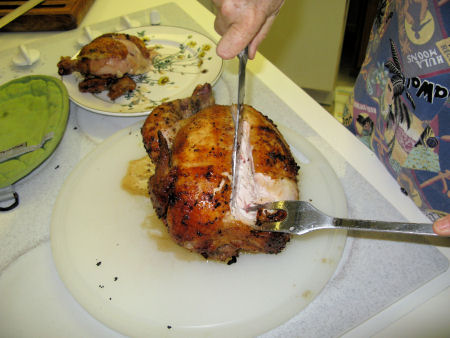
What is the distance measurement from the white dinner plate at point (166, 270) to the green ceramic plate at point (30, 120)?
6.3 inches

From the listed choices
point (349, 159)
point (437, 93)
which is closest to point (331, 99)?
point (349, 159)

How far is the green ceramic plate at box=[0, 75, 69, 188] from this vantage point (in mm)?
1200

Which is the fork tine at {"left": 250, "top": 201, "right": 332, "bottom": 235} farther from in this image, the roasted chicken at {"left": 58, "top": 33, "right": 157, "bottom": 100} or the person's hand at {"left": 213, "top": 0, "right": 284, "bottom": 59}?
the roasted chicken at {"left": 58, "top": 33, "right": 157, "bottom": 100}

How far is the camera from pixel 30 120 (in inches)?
55.4

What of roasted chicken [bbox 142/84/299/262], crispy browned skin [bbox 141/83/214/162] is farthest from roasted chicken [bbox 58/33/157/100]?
roasted chicken [bbox 142/84/299/262]

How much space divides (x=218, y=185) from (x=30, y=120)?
93 centimetres

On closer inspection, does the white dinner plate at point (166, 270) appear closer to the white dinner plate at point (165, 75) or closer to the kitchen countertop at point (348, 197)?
the kitchen countertop at point (348, 197)

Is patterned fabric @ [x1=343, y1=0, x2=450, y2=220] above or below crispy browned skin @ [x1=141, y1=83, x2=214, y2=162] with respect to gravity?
above

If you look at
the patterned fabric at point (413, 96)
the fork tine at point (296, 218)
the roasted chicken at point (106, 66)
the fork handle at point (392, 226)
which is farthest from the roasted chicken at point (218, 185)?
the roasted chicken at point (106, 66)

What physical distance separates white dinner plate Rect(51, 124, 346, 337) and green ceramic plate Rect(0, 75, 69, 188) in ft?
0.52

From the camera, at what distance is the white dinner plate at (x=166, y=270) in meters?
0.90

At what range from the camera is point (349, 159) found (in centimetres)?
127

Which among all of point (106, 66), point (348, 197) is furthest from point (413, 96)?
point (106, 66)

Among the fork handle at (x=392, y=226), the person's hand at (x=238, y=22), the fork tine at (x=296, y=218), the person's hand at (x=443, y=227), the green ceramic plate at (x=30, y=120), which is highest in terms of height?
the person's hand at (x=238, y=22)
